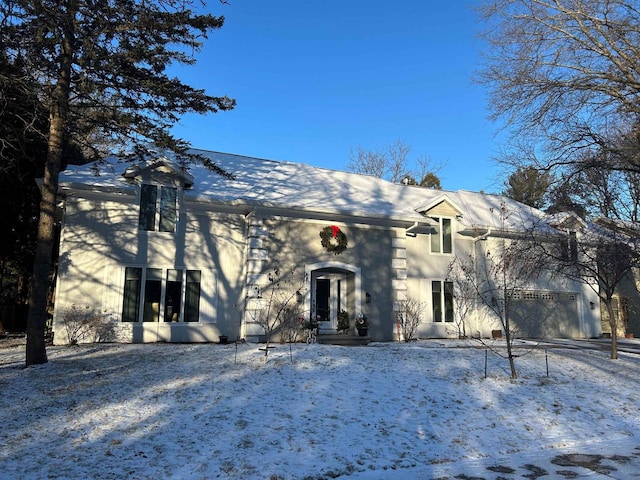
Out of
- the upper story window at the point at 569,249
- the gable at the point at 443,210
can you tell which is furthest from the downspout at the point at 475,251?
the upper story window at the point at 569,249

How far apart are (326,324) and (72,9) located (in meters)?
11.1

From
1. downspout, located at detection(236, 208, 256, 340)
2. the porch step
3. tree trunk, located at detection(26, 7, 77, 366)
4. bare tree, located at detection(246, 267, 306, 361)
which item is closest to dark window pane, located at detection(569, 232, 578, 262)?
the porch step

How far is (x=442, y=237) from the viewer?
17906 mm

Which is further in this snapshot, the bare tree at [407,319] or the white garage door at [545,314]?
the white garage door at [545,314]

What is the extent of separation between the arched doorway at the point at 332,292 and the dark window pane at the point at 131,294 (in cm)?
514

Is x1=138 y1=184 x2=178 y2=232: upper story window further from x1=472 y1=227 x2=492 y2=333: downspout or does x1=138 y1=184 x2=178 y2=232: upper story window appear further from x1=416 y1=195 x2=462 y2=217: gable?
x1=472 y1=227 x2=492 y2=333: downspout

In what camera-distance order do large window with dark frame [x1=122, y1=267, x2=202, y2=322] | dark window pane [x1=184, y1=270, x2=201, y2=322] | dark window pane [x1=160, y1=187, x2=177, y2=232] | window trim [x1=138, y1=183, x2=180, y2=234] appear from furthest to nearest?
dark window pane [x1=160, y1=187, x2=177, y2=232] < dark window pane [x1=184, y1=270, x2=201, y2=322] < window trim [x1=138, y1=183, x2=180, y2=234] < large window with dark frame [x1=122, y1=267, x2=202, y2=322]

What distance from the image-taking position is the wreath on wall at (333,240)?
49.9 feet

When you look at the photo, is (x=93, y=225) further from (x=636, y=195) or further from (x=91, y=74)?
(x=636, y=195)

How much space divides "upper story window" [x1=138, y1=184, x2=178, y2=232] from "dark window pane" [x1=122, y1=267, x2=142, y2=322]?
1411 mm

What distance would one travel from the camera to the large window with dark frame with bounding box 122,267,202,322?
13.7 m

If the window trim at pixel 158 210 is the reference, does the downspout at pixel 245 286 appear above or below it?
below

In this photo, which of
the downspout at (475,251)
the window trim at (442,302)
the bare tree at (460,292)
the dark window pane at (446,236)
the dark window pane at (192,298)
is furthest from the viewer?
the downspout at (475,251)

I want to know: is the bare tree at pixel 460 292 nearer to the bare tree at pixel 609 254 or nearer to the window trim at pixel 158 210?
the bare tree at pixel 609 254
